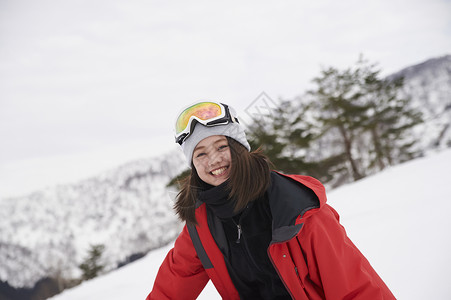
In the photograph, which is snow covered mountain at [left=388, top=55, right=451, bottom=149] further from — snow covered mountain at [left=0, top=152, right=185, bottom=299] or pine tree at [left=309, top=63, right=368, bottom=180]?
snow covered mountain at [left=0, top=152, right=185, bottom=299]

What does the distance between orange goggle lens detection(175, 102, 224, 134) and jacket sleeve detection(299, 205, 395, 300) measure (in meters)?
0.86

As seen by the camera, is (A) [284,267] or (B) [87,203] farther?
(B) [87,203]

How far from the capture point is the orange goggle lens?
5.27 feet

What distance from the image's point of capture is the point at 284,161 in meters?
14.0

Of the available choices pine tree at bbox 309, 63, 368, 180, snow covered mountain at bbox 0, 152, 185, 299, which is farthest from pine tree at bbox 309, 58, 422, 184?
snow covered mountain at bbox 0, 152, 185, 299

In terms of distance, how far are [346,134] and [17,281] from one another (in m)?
42.8

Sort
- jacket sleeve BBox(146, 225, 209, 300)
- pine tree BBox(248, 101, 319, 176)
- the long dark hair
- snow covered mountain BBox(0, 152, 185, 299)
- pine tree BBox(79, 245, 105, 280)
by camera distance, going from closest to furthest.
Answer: the long dark hair → jacket sleeve BBox(146, 225, 209, 300) → pine tree BBox(248, 101, 319, 176) → pine tree BBox(79, 245, 105, 280) → snow covered mountain BBox(0, 152, 185, 299)

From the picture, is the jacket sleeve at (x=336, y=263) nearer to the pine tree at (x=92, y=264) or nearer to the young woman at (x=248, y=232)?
the young woman at (x=248, y=232)

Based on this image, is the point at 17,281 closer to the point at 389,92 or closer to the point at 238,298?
the point at 238,298

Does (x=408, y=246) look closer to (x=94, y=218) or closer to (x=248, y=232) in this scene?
(x=248, y=232)

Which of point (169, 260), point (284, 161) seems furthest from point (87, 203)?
point (169, 260)

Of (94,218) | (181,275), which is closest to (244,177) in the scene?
(181,275)

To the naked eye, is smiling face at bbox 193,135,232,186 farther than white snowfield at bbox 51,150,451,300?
No

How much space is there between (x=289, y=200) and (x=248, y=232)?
0.39 m
